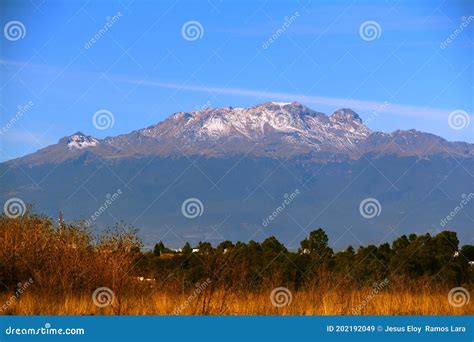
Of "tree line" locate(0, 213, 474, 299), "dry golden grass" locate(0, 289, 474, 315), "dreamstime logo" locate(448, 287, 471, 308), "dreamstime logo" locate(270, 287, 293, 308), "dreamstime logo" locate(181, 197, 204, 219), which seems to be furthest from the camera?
"dreamstime logo" locate(181, 197, 204, 219)

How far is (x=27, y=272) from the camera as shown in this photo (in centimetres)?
1686

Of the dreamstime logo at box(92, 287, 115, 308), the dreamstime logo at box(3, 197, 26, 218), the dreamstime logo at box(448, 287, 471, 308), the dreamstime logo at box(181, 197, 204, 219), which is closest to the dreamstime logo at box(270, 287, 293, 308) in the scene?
the dreamstime logo at box(92, 287, 115, 308)

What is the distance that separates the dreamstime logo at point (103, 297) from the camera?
49.8 ft

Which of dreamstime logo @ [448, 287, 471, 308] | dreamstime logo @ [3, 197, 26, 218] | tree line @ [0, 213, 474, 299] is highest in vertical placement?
dreamstime logo @ [3, 197, 26, 218]

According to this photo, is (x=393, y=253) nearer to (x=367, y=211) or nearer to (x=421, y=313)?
(x=367, y=211)

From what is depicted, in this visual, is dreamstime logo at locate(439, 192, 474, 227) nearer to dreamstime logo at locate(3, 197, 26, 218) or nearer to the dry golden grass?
the dry golden grass

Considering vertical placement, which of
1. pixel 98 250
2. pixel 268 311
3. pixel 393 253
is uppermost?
pixel 393 253

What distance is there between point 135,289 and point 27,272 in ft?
8.92

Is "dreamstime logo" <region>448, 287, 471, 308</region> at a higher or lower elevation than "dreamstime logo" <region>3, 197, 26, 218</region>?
lower

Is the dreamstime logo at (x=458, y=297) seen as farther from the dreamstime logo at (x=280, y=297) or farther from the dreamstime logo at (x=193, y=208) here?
the dreamstime logo at (x=193, y=208)

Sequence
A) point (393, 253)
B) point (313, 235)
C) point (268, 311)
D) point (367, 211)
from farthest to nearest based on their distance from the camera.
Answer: point (393, 253)
point (313, 235)
point (367, 211)
point (268, 311)

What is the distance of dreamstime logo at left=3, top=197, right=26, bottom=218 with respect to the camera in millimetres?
17828

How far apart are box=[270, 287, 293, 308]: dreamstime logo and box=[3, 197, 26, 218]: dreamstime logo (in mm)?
6033

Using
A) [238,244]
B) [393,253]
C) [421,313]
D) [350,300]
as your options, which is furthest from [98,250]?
[393,253]
